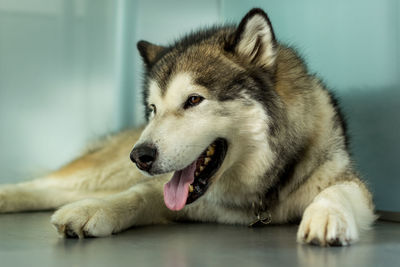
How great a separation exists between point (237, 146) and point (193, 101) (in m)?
0.27

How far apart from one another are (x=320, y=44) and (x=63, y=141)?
6.67 feet

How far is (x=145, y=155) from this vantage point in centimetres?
198

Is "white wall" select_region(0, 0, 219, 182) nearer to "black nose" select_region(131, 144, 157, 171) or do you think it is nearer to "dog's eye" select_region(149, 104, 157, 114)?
"dog's eye" select_region(149, 104, 157, 114)

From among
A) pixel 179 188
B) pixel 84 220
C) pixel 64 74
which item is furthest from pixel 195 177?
pixel 64 74

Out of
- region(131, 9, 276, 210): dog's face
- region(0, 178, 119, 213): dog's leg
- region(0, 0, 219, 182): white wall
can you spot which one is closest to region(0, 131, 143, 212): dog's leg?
region(0, 178, 119, 213): dog's leg

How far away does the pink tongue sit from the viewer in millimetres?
2146

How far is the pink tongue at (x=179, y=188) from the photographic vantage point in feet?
7.04

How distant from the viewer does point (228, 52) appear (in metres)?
2.38

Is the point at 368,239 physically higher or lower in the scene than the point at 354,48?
lower

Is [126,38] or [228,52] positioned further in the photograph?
[126,38]

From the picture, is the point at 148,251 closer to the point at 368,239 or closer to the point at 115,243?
the point at 115,243

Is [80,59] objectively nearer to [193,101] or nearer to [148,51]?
[148,51]

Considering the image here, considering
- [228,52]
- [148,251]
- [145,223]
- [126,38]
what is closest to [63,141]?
[126,38]

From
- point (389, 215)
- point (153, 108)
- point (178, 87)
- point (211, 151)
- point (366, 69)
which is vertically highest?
point (366, 69)
